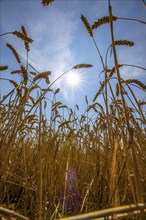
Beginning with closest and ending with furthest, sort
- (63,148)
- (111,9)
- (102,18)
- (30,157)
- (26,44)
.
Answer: (111,9) < (102,18) < (26,44) < (63,148) < (30,157)

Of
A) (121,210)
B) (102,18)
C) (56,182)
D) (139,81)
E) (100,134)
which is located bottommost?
(121,210)

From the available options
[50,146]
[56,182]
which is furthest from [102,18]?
[56,182]

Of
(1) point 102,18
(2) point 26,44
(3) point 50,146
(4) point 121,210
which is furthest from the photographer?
(3) point 50,146

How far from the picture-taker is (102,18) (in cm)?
128

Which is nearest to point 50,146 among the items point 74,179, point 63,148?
point 74,179

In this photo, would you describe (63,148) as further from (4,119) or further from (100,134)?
(4,119)

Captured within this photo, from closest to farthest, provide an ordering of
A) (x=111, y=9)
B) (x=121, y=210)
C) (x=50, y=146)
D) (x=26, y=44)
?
(x=121, y=210)
(x=111, y=9)
(x=26, y=44)
(x=50, y=146)

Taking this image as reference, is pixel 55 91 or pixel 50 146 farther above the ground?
pixel 55 91

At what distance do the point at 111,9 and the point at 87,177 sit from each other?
1528 millimetres

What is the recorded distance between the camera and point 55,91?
2389mm

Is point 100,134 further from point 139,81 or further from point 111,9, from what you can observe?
point 111,9

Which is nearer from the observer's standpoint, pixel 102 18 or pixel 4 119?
pixel 102 18

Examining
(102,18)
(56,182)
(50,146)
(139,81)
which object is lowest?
(56,182)

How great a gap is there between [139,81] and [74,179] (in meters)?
1.06
